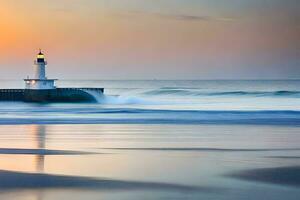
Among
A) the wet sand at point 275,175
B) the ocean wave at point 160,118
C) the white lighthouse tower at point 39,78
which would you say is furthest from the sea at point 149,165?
the white lighthouse tower at point 39,78

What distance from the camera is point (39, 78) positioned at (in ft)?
162

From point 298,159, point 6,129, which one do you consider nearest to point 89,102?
point 6,129

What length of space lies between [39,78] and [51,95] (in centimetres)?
199

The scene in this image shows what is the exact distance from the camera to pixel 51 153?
47.5ft

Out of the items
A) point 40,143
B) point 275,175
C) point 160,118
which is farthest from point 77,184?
point 160,118

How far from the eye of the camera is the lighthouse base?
163 feet

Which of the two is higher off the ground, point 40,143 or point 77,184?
point 40,143

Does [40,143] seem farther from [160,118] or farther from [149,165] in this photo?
[160,118]

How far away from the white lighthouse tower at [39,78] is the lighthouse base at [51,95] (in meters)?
0.45

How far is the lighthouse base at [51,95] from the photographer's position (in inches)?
1962

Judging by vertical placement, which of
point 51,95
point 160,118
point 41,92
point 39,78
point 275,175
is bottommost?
point 275,175

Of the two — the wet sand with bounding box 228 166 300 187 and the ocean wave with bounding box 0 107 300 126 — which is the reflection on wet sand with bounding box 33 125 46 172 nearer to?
the wet sand with bounding box 228 166 300 187

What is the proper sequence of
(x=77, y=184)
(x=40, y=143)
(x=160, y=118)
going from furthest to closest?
(x=160, y=118)
(x=40, y=143)
(x=77, y=184)

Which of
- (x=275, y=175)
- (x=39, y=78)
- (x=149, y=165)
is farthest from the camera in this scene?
(x=39, y=78)
